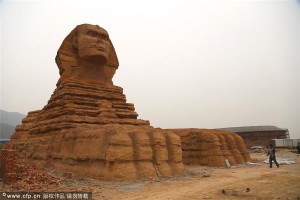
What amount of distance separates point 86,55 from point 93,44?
860mm

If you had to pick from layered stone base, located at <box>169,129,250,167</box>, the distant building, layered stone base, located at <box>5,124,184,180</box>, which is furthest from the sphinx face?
the distant building

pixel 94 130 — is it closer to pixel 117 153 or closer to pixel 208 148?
pixel 117 153

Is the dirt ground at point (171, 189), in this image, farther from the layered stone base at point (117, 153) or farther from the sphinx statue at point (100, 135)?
the sphinx statue at point (100, 135)

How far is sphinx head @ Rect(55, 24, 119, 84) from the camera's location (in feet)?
56.8

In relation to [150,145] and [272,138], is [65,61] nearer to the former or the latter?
[150,145]

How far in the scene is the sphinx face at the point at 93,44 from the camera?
17.2 m

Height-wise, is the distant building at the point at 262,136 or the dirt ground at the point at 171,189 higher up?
the distant building at the point at 262,136

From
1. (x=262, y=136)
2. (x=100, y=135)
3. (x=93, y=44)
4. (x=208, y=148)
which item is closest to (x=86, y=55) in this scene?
(x=93, y=44)

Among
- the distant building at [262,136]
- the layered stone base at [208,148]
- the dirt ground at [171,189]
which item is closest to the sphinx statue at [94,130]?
the dirt ground at [171,189]

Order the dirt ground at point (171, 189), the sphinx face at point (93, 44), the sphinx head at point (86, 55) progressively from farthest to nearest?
1. the sphinx head at point (86, 55)
2. the sphinx face at point (93, 44)
3. the dirt ground at point (171, 189)

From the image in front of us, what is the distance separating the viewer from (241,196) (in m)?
7.35

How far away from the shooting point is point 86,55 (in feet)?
56.8

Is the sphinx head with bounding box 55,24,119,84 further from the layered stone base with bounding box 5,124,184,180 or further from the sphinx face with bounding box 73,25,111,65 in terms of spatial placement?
the layered stone base with bounding box 5,124,184,180

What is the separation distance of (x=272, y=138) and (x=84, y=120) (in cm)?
3843
